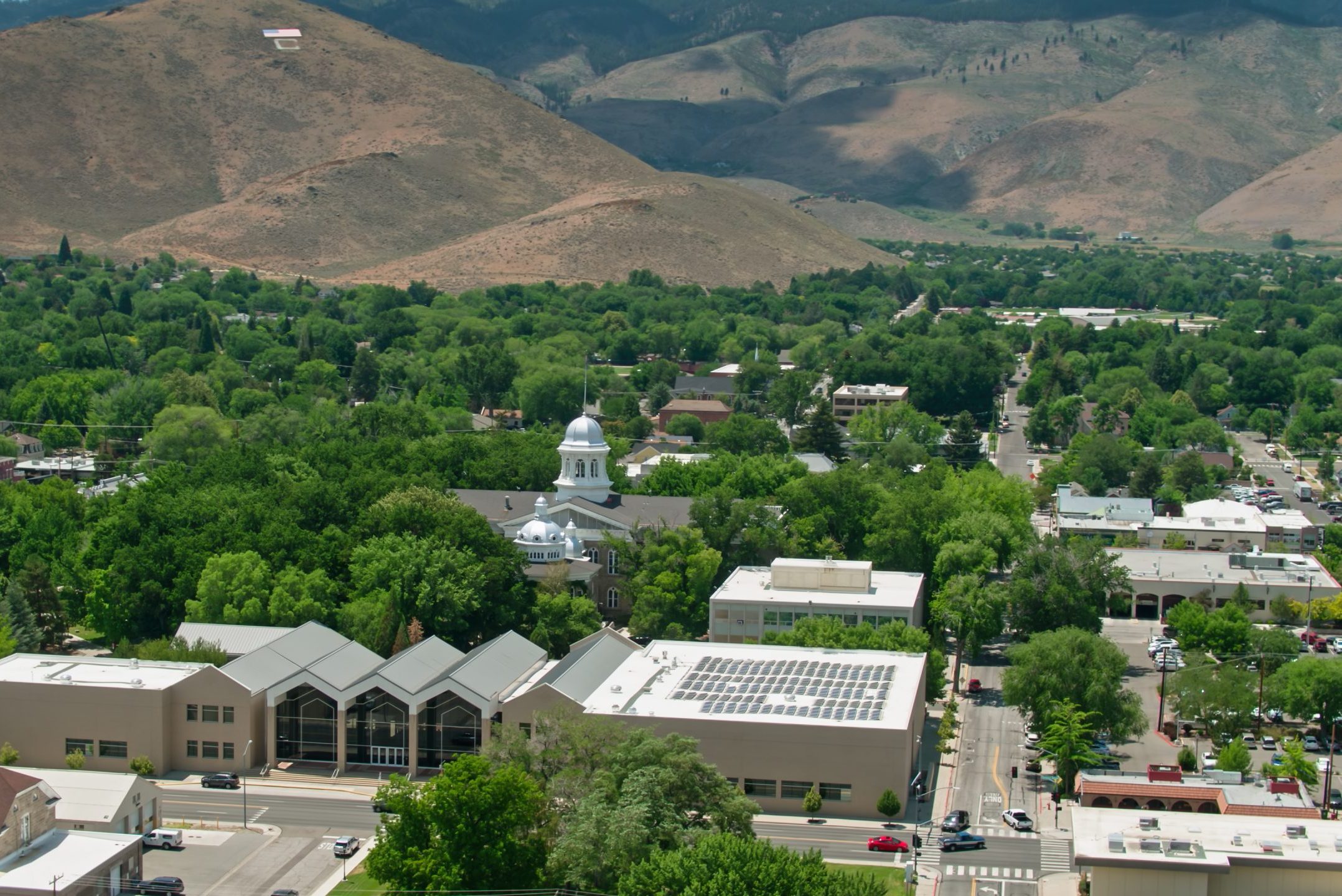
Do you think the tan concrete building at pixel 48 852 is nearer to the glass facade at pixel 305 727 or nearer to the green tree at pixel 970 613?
the glass facade at pixel 305 727

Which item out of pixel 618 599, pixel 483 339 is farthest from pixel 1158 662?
pixel 483 339

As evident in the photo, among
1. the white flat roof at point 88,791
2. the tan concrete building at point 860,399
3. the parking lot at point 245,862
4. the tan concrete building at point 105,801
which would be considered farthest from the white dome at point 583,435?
the tan concrete building at point 860,399

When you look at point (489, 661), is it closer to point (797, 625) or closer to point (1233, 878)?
point (797, 625)

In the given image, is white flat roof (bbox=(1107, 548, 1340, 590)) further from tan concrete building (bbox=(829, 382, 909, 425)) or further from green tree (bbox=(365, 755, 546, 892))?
tan concrete building (bbox=(829, 382, 909, 425))

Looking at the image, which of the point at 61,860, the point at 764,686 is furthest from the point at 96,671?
the point at 764,686

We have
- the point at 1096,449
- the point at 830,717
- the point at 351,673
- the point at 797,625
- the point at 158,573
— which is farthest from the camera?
the point at 1096,449

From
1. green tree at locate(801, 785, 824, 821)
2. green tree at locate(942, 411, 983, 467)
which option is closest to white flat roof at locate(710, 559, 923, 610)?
green tree at locate(801, 785, 824, 821)

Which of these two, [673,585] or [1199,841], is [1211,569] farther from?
[1199,841]
